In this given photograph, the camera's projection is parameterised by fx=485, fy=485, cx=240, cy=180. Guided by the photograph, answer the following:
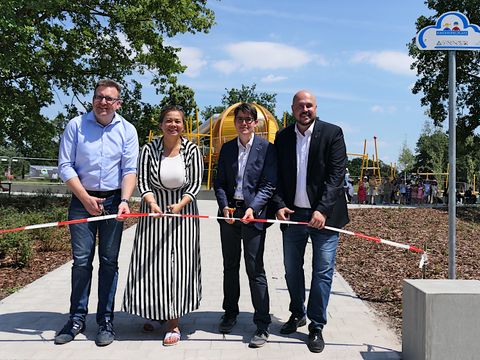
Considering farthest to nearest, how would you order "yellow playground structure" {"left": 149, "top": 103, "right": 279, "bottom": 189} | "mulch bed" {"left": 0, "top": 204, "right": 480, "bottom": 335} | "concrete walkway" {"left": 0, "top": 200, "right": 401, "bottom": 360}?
"yellow playground structure" {"left": 149, "top": 103, "right": 279, "bottom": 189} → "mulch bed" {"left": 0, "top": 204, "right": 480, "bottom": 335} → "concrete walkway" {"left": 0, "top": 200, "right": 401, "bottom": 360}

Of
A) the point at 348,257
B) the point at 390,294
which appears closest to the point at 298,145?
the point at 390,294

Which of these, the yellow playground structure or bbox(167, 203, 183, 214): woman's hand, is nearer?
bbox(167, 203, 183, 214): woman's hand

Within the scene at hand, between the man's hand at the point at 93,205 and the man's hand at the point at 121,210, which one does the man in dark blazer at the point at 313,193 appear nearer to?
the man's hand at the point at 121,210

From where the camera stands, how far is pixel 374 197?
2731 cm

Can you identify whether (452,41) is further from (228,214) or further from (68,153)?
(68,153)

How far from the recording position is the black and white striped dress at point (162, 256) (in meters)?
4.26

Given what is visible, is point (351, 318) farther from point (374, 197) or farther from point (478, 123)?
point (374, 197)

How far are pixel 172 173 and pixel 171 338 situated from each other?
1.43 meters

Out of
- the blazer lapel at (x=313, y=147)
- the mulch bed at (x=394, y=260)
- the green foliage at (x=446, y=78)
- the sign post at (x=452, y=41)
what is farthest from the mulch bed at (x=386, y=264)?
the green foliage at (x=446, y=78)

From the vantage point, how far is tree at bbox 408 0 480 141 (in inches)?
822

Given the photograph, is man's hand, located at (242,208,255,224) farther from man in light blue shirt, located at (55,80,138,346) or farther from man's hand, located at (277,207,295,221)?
man in light blue shirt, located at (55,80,138,346)

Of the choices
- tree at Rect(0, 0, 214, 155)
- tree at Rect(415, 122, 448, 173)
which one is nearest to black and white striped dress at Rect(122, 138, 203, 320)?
tree at Rect(0, 0, 214, 155)

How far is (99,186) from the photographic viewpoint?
4.27 metres

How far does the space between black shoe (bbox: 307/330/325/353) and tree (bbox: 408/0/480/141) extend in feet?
64.3
